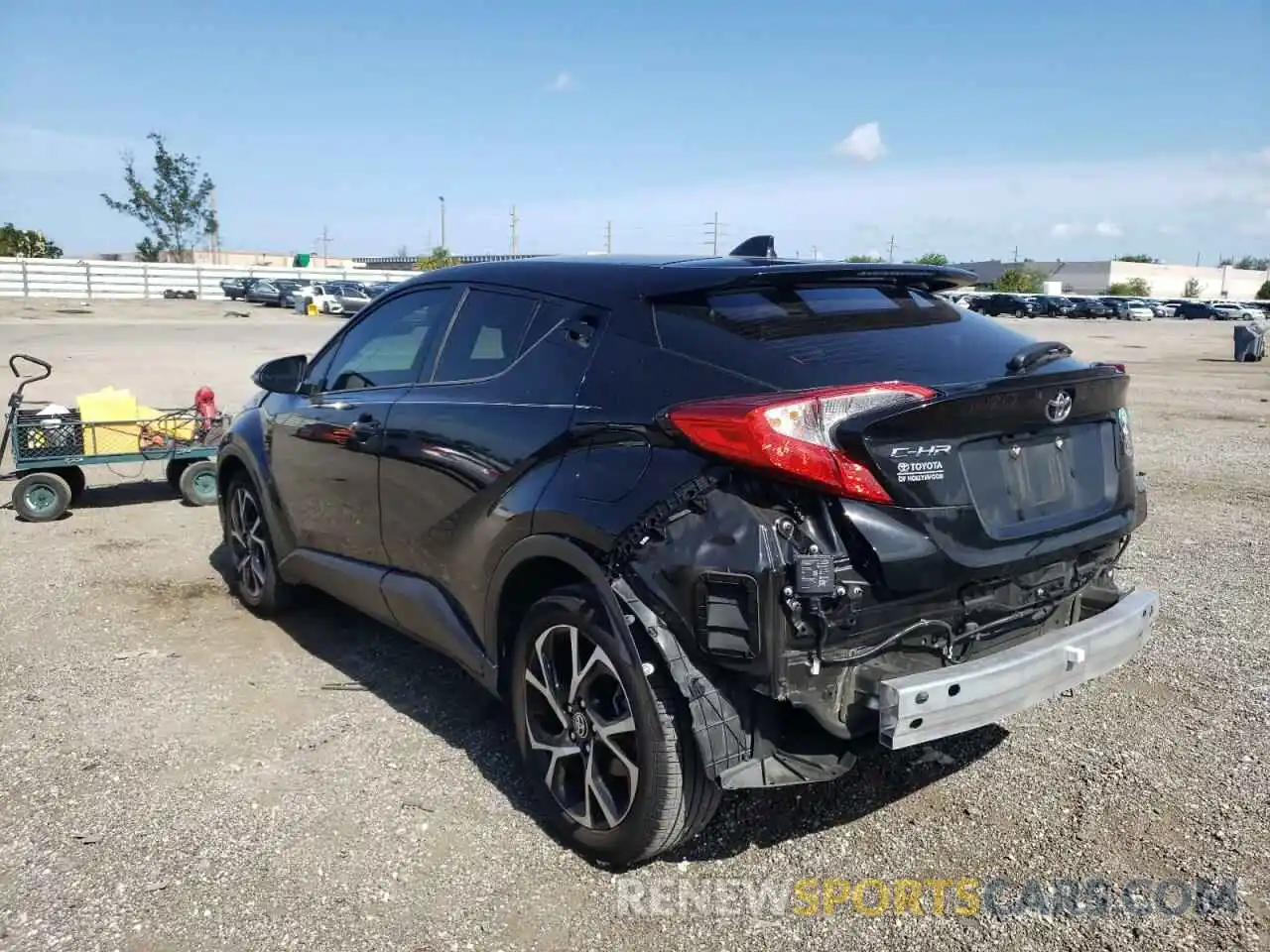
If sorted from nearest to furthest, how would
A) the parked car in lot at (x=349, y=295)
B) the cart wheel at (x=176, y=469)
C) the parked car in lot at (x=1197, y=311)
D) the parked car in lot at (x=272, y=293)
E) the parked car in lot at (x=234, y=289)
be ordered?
the cart wheel at (x=176, y=469), the parked car in lot at (x=349, y=295), the parked car in lot at (x=272, y=293), the parked car in lot at (x=234, y=289), the parked car in lot at (x=1197, y=311)

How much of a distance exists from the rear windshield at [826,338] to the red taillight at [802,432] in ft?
0.38

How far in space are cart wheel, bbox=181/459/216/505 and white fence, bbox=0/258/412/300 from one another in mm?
50361

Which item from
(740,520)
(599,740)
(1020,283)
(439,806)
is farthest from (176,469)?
(1020,283)

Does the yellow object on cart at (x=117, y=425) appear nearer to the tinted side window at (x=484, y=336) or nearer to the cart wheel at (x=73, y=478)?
the cart wheel at (x=73, y=478)

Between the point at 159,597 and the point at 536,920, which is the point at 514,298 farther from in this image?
the point at 159,597

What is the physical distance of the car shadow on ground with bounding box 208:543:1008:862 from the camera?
131 inches

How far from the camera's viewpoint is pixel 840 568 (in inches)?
101

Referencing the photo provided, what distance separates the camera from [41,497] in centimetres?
766

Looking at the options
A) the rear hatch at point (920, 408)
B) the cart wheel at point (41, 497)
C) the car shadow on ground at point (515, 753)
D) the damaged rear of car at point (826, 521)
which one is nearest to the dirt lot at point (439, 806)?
the car shadow on ground at point (515, 753)

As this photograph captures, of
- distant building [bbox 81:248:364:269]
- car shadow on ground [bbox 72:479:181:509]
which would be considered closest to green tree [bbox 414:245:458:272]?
distant building [bbox 81:248:364:269]

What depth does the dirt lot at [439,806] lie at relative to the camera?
2.84m

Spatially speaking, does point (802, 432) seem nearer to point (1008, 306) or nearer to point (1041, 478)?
point (1041, 478)

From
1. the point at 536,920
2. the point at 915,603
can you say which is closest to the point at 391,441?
the point at 536,920

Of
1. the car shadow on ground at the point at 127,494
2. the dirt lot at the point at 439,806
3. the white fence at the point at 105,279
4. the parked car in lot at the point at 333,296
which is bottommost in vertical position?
the dirt lot at the point at 439,806
